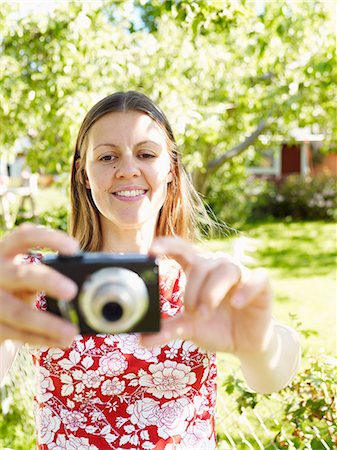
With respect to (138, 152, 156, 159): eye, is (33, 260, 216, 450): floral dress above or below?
below

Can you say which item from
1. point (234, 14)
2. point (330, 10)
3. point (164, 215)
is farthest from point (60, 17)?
point (164, 215)

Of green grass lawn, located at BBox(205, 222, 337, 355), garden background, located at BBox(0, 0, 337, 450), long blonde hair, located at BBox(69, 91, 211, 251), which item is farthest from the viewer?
green grass lawn, located at BBox(205, 222, 337, 355)

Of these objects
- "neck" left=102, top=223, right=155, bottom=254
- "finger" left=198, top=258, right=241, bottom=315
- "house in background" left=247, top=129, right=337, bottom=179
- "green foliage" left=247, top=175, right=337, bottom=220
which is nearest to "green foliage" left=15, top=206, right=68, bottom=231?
"neck" left=102, top=223, right=155, bottom=254

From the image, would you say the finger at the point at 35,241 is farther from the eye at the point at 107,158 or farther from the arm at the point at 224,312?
the eye at the point at 107,158

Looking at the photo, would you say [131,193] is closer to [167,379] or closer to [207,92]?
[167,379]

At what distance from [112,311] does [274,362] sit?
1.63 ft

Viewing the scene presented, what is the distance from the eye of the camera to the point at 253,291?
121 centimetres

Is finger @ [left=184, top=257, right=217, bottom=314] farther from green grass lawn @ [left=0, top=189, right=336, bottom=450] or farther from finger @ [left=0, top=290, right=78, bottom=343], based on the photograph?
green grass lawn @ [left=0, top=189, right=336, bottom=450]

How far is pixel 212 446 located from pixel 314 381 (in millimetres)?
1038

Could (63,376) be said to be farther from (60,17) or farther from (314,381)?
(60,17)

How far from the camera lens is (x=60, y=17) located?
4.91m

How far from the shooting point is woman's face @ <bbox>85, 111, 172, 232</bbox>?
185 cm

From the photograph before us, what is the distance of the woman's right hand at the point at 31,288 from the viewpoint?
1096 mm

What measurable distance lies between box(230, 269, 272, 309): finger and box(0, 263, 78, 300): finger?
0.32 m
